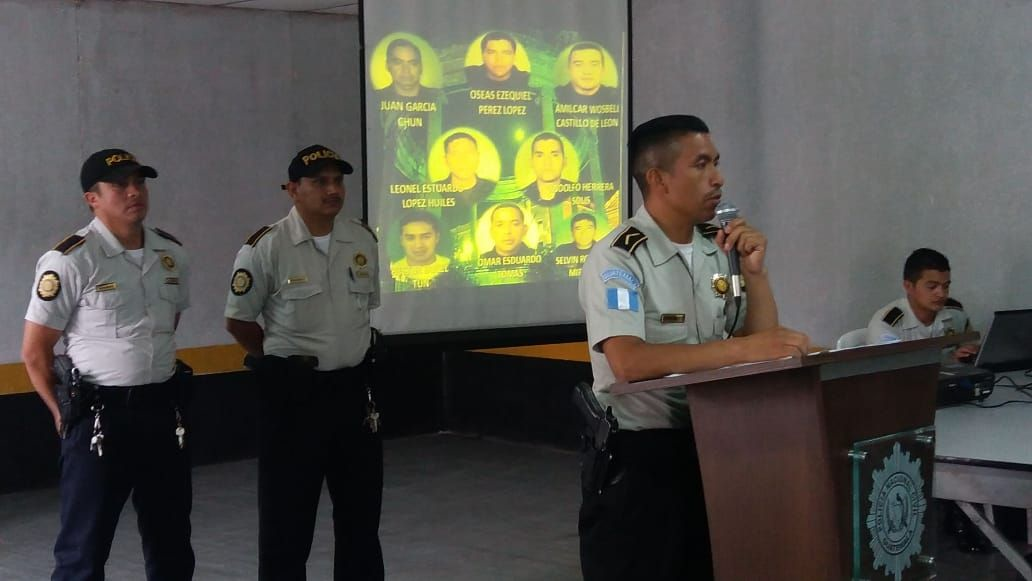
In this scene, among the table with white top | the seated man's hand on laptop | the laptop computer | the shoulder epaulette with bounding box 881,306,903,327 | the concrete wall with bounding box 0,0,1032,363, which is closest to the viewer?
the table with white top

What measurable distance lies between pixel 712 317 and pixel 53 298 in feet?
7.08

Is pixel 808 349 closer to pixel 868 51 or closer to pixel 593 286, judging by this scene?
pixel 593 286

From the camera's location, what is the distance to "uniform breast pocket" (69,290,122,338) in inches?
144

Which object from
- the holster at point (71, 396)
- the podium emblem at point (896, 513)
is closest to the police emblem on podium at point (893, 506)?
the podium emblem at point (896, 513)

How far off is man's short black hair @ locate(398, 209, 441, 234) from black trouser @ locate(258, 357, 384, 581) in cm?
96

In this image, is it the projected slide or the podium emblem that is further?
the projected slide

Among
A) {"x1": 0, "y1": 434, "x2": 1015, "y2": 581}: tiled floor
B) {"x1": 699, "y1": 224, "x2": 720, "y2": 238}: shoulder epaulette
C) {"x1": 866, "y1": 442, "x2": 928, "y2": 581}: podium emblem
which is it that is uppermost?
{"x1": 699, "y1": 224, "x2": 720, "y2": 238}: shoulder epaulette

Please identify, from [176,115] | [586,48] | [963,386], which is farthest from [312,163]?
[176,115]

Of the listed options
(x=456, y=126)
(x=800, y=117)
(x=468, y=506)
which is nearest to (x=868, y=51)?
(x=800, y=117)

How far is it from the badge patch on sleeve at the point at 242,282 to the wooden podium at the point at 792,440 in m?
2.23

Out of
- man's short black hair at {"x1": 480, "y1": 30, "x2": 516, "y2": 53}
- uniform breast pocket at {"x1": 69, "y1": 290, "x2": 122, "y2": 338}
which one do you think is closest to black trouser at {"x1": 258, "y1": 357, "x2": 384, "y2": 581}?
uniform breast pocket at {"x1": 69, "y1": 290, "x2": 122, "y2": 338}

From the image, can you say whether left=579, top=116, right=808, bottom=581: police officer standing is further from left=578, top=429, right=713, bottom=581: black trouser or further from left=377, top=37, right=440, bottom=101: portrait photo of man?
left=377, top=37, right=440, bottom=101: portrait photo of man

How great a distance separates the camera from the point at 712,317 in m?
2.46

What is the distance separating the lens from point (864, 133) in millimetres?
5535
